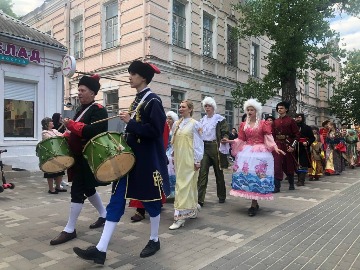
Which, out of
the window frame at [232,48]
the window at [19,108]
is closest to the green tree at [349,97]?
the window frame at [232,48]

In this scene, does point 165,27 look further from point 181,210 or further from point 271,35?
point 181,210

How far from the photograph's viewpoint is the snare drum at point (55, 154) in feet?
13.1

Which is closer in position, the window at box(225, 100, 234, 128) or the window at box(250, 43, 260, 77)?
the window at box(225, 100, 234, 128)

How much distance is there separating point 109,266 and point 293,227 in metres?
2.75

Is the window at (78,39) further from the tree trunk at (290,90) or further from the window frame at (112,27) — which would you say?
the tree trunk at (290,90)

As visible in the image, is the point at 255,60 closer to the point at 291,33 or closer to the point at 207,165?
the point at 291,33

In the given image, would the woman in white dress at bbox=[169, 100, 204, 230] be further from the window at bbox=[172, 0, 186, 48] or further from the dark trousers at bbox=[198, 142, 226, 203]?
the window at bbox=[172, 0, 186, 48]

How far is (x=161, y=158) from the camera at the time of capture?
3799 millimetres

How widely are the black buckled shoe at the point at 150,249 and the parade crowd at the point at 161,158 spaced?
1cm

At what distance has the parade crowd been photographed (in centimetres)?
356

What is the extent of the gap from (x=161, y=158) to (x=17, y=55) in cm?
912

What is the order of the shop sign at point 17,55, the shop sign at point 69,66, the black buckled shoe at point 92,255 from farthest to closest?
the shop sign at point 17,55 → the shop sign at point 69,66 → the black buckled shoe at point 92,255

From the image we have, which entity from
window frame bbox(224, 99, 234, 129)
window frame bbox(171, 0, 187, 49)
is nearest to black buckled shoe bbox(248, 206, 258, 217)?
window frame bbox(171, 0, 187, 49)

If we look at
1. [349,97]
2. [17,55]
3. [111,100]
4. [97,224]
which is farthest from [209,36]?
[349,97]
